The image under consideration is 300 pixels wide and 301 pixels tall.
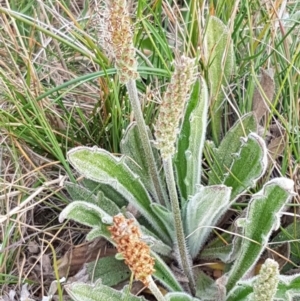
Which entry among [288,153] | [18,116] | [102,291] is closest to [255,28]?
[288,153]

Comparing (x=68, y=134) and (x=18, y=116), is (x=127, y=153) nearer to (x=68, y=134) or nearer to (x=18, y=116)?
(x=68, y=134)

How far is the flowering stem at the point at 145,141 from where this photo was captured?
134 cm

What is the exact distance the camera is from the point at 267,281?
1.04 metres

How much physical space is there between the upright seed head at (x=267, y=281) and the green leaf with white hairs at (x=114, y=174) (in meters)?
0.59

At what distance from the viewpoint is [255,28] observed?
195 centimetres

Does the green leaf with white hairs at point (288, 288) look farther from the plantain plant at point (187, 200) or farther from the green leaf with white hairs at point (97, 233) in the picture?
the green leaf with white hairs at point (97, 233)

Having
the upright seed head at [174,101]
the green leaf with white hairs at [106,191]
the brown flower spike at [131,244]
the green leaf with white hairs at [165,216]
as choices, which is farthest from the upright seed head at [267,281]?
the green leaf with white hairs at [106,191]

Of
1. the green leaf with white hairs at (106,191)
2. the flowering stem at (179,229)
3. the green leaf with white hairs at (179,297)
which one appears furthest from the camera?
the green leaf with white hairs at (106,191)

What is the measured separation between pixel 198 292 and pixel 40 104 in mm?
759

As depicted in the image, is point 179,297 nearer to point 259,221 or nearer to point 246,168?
point 259,221

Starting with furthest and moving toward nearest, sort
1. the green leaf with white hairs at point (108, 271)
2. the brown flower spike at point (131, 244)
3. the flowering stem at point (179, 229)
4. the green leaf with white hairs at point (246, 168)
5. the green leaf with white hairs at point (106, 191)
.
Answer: the green leaf with white hairs at point (106, 191) → the green leaf with white hairs at point (108, 271) → the green leaf with white hairs at point (246, 168) → the flowering stem at point (179, 229) → the brown flower spike at point (131, 244)

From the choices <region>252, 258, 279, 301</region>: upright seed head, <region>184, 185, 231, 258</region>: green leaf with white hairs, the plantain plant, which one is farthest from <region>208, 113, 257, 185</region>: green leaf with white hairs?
<region>252, 258, 279, 301</region>: upright seed head

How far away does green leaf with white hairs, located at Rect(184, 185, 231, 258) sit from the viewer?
57.3 inches

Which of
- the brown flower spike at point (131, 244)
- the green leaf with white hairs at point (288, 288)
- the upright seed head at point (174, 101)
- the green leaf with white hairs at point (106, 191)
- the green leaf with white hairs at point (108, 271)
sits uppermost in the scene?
the upright seed head at point (174, 101)
